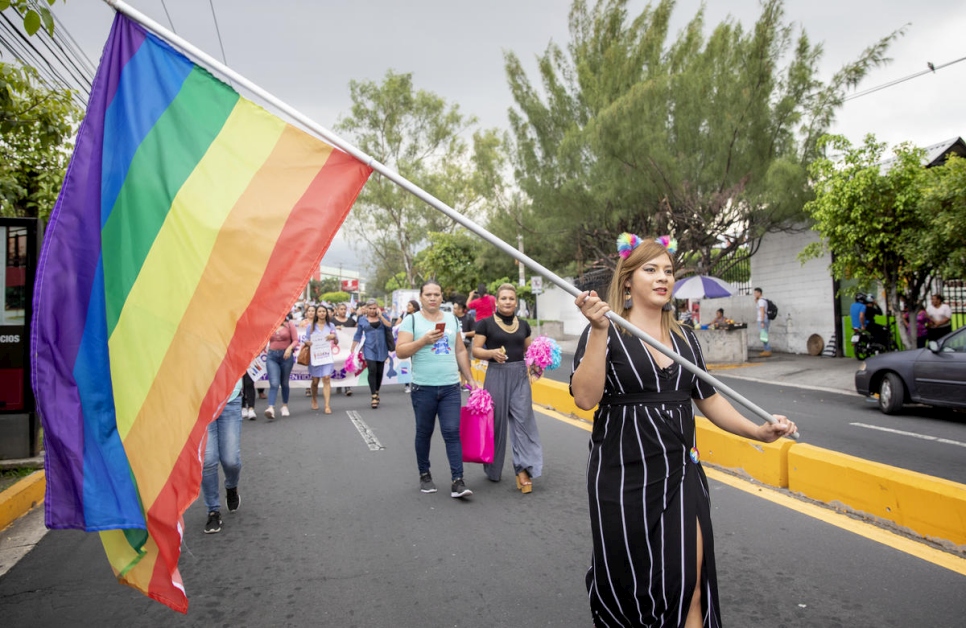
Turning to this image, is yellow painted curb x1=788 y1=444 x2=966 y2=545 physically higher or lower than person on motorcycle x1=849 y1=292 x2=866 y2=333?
lower

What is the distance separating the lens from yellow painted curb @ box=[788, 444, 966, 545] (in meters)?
4.39

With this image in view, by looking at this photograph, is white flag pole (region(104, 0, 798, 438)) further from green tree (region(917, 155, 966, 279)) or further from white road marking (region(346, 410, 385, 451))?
green tree (region(917, 155, 966, 279))

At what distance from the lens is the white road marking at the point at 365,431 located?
8.31m

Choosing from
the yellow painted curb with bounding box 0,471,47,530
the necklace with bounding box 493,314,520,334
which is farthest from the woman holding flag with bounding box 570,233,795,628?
the yellow painted curb with bounding box 0,471,47,530

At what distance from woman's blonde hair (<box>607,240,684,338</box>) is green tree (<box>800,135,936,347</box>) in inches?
413

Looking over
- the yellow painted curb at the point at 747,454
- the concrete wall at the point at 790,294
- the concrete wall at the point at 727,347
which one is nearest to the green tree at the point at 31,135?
the yellow painted curb at the point at 747,454

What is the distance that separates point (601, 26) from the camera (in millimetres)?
18781

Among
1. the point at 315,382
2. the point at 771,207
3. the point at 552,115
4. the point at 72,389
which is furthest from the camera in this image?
the point at 552,115

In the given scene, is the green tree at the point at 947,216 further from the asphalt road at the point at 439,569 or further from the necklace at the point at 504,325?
the necklace at the point at 504,325

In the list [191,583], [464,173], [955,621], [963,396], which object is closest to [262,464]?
[191,583]

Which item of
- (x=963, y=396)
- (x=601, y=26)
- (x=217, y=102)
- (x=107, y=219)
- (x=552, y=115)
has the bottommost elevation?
(x=963, y=396)

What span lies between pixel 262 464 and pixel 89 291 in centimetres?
514

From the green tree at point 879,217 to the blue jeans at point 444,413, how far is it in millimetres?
9332

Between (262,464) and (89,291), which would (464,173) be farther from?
(89,291)
